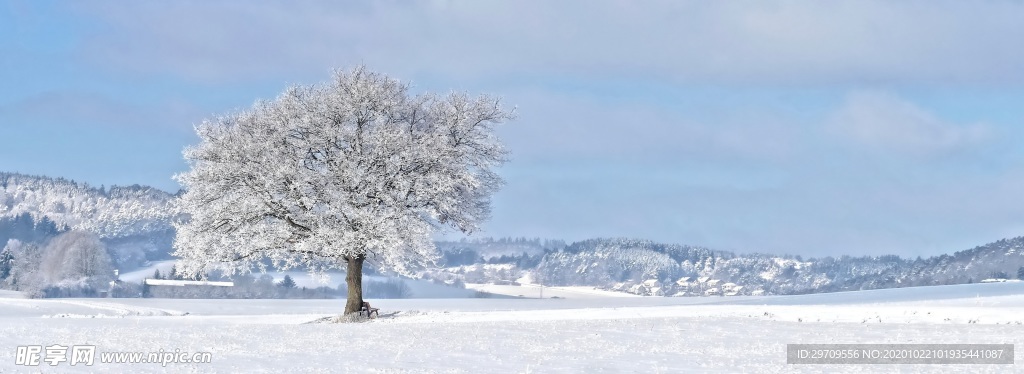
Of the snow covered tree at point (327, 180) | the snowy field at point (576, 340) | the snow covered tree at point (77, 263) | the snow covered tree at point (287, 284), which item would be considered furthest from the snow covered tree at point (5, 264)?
the snowy field at point (576, 340)

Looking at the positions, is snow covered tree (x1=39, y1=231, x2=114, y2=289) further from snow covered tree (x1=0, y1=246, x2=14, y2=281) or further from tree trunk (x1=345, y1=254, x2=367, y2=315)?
tree trunk (x1=345, y1=254, x2=367, y2=315)

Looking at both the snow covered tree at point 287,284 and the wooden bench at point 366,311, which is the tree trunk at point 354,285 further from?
the snow covered tree at point 287,284

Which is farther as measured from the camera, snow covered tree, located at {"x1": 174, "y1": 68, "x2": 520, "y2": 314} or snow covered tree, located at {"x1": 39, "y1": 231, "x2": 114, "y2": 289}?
snow covered tree, located at {"x1": 39, "y1": 231, "x2": 114, "y2": 289}

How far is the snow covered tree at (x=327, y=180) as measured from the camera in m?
40.2

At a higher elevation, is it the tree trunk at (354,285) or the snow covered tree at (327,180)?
the snow covered tree at (327,180)

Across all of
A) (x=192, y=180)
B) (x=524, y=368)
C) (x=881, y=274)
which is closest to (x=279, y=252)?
(x=192, y=180)

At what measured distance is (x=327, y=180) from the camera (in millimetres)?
40875

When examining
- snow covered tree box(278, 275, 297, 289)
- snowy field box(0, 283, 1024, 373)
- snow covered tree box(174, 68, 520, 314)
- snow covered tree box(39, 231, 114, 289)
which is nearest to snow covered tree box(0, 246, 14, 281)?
snow covered tree box(39, 231, 114, 289)

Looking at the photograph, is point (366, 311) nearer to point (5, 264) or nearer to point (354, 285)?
point (354, 285)

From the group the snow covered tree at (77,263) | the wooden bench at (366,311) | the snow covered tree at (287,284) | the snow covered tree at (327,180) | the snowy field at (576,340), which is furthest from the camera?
the snow covered tree at (287,284)

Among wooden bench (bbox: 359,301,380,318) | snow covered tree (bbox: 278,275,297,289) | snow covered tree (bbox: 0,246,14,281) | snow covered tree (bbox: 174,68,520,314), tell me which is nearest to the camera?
snow covered tree (bbox: 174,68,520,314)

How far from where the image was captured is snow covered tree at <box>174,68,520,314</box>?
132ft

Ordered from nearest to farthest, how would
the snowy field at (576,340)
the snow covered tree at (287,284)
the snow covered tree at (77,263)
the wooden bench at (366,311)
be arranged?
the snowy field at (576,340) < the wooden bench at (366,311) < the snow covered tree at (77,263) < the snow covered tree at (287,284)

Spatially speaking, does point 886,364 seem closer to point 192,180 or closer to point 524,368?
point 524,368
